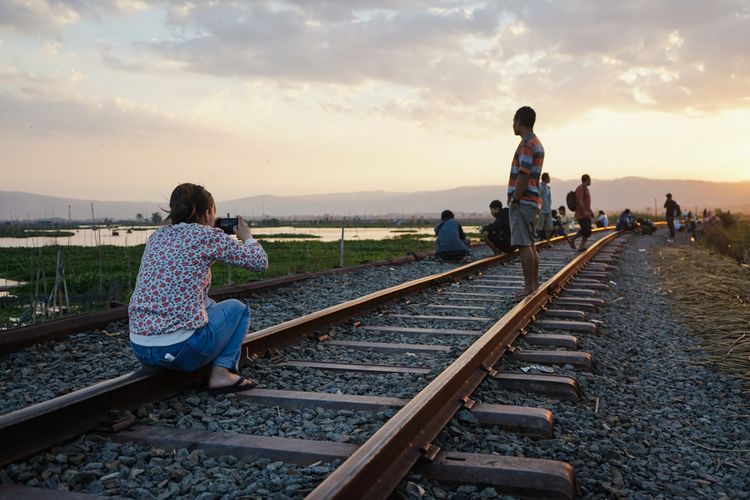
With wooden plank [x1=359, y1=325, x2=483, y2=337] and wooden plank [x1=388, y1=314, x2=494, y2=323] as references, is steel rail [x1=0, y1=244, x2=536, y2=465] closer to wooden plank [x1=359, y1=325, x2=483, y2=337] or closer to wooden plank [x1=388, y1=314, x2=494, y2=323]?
wooden plank [x1=359, y1=325, x2=483, y2=337]

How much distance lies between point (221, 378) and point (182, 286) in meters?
0.59

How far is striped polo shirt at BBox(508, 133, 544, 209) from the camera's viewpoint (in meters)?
7.39

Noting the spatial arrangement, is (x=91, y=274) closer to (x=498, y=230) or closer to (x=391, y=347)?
(x=498, y=230)

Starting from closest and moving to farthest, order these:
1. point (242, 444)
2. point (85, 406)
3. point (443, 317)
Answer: point (242, 444)
point (85, 406)
point (443, 317)

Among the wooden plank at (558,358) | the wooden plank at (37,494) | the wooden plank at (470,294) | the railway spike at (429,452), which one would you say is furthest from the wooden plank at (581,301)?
the wooden plank at (37,494)

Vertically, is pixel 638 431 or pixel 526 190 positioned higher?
pixel 526 190

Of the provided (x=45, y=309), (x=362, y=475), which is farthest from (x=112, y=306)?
(x=362, y=475)

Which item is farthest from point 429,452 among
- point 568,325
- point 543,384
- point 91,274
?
point 91,274

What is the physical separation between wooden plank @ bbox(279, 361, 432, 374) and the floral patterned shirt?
1.05 meters

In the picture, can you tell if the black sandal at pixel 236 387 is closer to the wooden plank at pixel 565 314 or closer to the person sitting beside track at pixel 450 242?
the wooden plank at pixel 565 314

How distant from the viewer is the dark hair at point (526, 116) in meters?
7.42

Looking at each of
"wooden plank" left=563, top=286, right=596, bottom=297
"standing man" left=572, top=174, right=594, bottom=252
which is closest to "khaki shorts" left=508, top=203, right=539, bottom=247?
"wooden plank" left=563, top=286, right=596, bottom=297

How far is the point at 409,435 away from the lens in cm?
292

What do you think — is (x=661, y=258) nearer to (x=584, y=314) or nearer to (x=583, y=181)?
(x=583, y=181)
